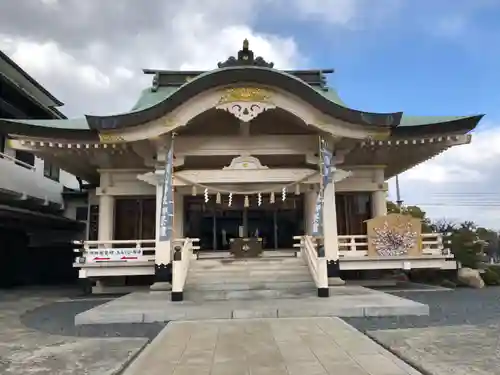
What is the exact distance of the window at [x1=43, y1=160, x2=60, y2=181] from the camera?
20261 mm

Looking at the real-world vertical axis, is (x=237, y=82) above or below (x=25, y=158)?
above

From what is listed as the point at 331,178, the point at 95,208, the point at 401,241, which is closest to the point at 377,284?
the point at 401,241

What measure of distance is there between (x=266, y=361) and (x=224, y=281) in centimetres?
688

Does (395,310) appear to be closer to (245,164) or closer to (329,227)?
(329,227)

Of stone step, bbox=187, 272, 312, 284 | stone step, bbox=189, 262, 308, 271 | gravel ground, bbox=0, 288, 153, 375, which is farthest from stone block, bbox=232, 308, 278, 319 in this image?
stone step, bbox=189, 262, 308, 271

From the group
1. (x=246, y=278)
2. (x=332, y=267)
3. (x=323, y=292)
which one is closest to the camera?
(x=323, y=292)

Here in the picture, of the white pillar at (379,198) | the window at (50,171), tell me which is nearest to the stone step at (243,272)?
the white pillar at (379,198)

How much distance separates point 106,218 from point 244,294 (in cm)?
653

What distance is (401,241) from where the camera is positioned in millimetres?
13547

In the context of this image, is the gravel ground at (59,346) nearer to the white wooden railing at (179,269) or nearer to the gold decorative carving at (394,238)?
the white wooden railing at (179,269)

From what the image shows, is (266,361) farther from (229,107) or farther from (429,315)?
(229,107)

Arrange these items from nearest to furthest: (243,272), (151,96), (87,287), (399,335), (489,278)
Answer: (399,335) < (243,272) < (87,287) < (489,278) < (151,96)

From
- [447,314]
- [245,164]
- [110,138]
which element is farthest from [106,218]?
[447,314]

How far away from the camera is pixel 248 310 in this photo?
8742mm
